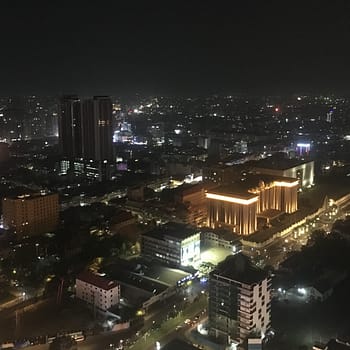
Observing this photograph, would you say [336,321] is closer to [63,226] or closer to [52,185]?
[63,226]

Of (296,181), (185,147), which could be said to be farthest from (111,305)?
(185,147)

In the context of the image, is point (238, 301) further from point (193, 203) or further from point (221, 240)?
point (193, 203)

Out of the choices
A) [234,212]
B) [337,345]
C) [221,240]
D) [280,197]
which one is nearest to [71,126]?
[280,197]

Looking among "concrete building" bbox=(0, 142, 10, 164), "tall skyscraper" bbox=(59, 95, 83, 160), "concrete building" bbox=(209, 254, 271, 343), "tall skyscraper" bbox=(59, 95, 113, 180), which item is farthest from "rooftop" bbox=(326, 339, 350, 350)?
"concrete building" bbox=(0, 142, 10, 164)

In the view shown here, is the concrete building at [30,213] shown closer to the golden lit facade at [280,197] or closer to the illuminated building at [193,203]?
the illuminated building at [193,203]

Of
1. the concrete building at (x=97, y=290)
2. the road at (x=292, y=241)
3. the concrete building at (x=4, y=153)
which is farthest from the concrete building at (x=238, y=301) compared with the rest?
the concrete building at (x=4, y=153)
